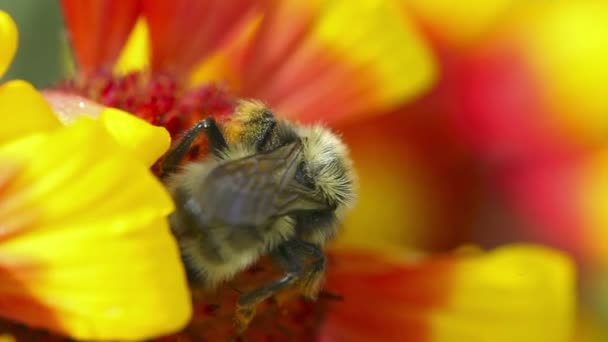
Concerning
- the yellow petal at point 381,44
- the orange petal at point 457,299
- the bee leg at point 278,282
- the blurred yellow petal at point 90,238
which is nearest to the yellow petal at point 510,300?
the orange petal at point 457,299

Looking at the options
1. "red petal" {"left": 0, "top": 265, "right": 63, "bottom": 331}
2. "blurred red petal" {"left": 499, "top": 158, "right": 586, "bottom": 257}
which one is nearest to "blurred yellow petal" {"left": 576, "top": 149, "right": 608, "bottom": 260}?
"blurred red petal" {"left": 499, "top": 158, "right": 586, "bottom": 257}

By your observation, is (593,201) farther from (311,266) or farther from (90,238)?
(90,238)

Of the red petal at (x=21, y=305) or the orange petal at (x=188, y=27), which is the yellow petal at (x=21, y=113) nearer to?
the red petal at (x=21, y=305)

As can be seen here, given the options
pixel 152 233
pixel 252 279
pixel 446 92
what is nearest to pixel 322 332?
pixel 252 279

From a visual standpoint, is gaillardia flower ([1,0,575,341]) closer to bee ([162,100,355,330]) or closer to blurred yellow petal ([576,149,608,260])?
bee ([162,100,355,330])

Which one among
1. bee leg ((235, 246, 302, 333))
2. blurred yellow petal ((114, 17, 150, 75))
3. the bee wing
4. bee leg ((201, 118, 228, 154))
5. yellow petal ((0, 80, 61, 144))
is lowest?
bee leg ((235, 246, 302, 333))

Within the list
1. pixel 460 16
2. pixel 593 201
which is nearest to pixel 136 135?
pixel 460 16
